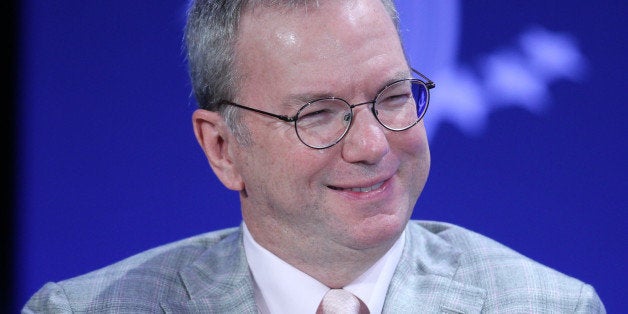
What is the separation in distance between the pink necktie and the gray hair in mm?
442

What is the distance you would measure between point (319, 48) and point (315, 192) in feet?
1.09

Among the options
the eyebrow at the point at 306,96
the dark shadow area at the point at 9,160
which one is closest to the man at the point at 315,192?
the eyebrow at the point at 306,96

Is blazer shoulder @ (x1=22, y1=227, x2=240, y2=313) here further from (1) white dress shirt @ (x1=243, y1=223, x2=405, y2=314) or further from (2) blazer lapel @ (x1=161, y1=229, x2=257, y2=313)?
(1) white dress shirt @ (x1=243, y1=223, x2=405, y2=314)

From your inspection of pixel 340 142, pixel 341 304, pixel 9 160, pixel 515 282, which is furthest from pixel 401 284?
pixel 9 160

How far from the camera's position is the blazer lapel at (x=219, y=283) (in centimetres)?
228

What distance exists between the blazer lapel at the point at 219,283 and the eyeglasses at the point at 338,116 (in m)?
A: 0.47

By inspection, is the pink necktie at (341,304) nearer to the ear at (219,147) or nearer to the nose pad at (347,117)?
the ear at (219,147)

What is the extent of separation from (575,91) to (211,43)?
3.51ft

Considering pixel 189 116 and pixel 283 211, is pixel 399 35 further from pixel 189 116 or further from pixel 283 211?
pixel 189 116

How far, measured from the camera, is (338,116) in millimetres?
2041

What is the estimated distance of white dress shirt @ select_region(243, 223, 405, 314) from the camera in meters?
2.23

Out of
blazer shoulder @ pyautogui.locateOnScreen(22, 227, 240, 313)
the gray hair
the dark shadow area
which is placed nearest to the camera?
the gray hair

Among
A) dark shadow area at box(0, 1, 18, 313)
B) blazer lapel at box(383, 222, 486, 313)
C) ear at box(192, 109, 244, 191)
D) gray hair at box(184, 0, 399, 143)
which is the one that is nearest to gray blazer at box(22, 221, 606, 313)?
blazer lapel at box(383, 222, 486, 313)

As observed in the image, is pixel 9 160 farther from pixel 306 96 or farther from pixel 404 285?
pixel 404 285
